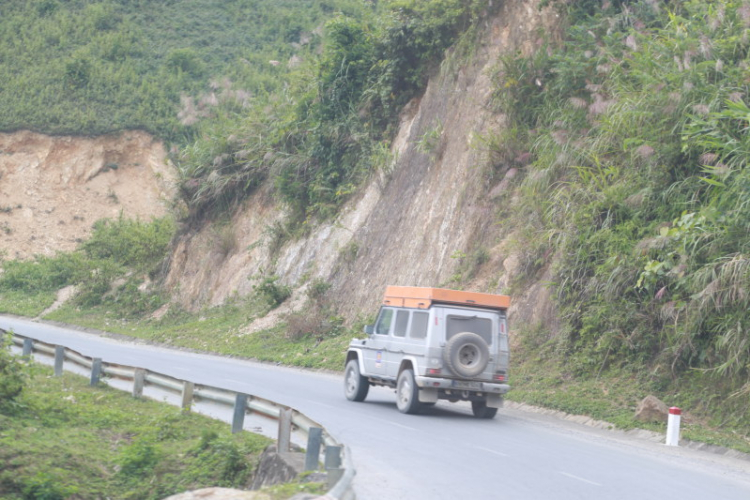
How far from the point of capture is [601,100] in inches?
803

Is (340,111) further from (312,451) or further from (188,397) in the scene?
(312,451)

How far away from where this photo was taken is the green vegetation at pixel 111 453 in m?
9.56

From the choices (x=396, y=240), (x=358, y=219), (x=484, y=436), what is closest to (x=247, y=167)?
(x=358, y=219)

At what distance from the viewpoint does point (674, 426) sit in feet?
43.8

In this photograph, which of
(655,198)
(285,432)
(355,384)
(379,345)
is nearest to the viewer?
(285,432)

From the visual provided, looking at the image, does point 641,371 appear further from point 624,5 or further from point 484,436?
point 624,5

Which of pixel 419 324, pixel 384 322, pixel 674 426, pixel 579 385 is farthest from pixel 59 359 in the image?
pixel 674 426

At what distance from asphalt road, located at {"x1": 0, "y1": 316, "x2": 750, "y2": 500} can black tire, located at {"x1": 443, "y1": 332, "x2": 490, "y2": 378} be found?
94 centimetres

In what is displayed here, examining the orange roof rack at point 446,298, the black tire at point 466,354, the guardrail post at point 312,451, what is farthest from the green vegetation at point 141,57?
the guardrail post at point 312,451

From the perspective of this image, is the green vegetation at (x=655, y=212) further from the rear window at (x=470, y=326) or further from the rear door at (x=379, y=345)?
the rear door at (x=379, y=345)

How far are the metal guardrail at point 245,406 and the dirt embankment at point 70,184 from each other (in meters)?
35.5

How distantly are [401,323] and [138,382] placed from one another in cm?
489

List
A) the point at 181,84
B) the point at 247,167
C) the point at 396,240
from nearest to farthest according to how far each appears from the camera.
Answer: the point at 396,240
the point at 247,167
the point at 181,84

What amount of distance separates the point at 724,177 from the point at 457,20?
16391 mm
